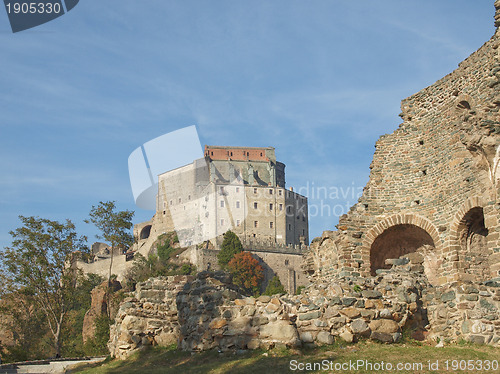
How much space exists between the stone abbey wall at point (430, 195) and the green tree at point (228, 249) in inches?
2605

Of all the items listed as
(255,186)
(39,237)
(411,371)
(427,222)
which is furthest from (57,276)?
(255,186)

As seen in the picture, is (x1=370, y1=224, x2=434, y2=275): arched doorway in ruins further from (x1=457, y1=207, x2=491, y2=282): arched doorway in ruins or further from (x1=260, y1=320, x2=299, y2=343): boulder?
(x1=260, y1=320, x2=299, y2=343): boulder

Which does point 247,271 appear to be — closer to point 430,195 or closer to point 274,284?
point 274,284

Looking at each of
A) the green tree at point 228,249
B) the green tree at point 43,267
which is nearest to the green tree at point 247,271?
the green tree at point 228,249

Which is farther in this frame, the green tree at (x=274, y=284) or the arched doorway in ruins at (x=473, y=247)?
the green tree at (x=274, y=284)

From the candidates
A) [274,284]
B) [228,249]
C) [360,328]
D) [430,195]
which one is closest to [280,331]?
[360,328]

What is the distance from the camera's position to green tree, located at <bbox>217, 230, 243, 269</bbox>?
8625 cm

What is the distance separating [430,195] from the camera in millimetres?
18203

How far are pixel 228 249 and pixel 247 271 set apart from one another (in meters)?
6.68

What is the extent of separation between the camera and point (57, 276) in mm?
30547

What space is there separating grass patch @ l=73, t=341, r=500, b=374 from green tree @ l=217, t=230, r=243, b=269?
73774 mm

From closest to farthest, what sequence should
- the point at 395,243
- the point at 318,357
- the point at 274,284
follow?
the point at 318,357
the point at 395,243
the point at 274,284

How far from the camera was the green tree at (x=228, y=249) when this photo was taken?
86250 millimetres

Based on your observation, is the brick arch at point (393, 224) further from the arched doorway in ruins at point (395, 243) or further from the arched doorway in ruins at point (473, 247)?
the arched doorway in ruins at point (473, 247)
